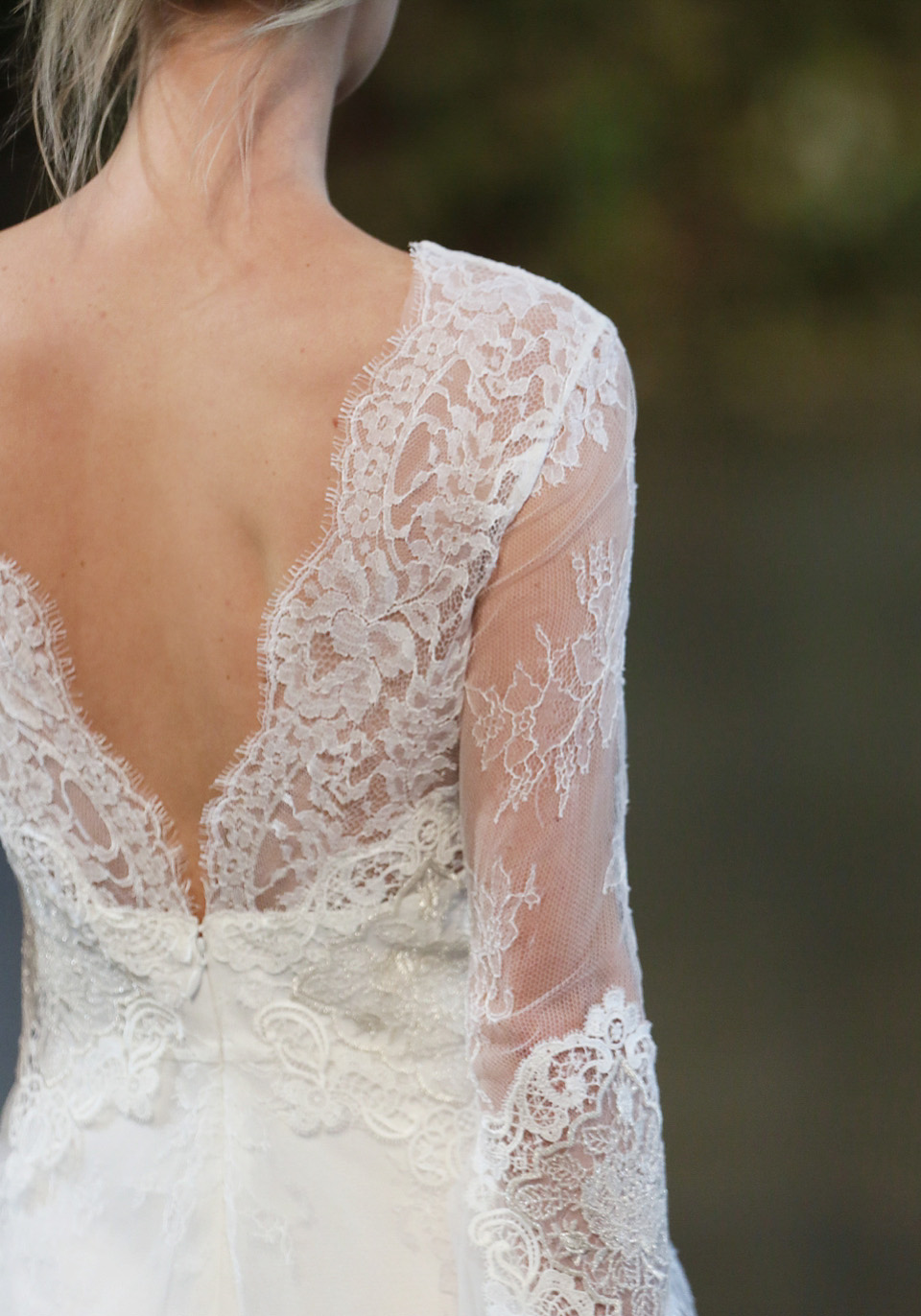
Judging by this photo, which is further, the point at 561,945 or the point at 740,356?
the point at 740,356

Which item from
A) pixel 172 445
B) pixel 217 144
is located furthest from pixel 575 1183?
pixel 217 144

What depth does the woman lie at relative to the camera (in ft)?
2.22

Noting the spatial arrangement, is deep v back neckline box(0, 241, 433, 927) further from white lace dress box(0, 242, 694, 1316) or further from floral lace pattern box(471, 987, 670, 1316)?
floral lace pattern box(471, 987, 670, 1316)

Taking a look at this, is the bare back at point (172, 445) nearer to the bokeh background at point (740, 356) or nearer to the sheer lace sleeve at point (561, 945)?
the sheer lace sleeve at point (561, 945)

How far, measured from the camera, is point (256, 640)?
710 millimetres

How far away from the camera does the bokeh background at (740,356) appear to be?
12.0ft

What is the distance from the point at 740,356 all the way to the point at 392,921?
5.49m

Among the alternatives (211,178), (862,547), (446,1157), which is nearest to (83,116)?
(211,178)

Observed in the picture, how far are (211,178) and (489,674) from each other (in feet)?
0.85

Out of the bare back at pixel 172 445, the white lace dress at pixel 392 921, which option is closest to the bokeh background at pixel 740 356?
the white lace dress at pixel 392 921

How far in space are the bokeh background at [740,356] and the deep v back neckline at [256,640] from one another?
2.55m

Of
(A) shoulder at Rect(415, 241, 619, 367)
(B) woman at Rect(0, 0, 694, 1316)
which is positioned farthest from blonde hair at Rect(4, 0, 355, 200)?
(A) shoulder at Rect(415, 241, 619, 367)

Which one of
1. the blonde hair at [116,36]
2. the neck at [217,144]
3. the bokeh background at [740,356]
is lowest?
the bokeh background at [740,356]

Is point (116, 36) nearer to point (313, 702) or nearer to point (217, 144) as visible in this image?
point (217, 144)
